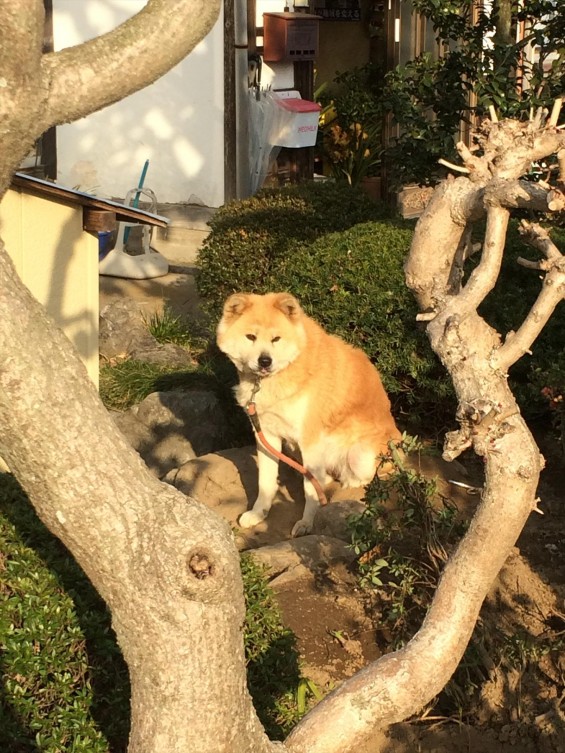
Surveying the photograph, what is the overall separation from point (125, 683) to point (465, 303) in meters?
2.05

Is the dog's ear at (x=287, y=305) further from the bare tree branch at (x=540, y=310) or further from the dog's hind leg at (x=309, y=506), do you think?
the bare tree branch at (x=540, y=310)

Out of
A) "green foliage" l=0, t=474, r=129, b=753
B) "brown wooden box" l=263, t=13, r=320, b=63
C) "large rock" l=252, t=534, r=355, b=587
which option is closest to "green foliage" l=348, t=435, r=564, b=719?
"large rock" l=252, t=534, r=355, b=587

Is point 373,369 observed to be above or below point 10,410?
below

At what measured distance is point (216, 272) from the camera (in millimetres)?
9375

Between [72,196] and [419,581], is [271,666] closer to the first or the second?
[419,581]

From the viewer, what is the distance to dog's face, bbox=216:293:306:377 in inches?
268

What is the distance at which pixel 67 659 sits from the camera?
4.28 m

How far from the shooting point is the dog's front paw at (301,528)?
693 cm

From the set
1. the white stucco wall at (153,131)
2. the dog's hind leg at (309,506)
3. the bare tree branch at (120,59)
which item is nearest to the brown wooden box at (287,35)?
the white stucco wall at (153,131)

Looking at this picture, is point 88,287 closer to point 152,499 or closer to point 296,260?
point 296,260

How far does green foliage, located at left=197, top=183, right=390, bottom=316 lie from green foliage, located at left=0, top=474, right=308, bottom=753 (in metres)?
4.41

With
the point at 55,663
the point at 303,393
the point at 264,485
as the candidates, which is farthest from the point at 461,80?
Answer: the point at 55,663

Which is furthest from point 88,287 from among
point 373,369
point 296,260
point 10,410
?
point 10,410

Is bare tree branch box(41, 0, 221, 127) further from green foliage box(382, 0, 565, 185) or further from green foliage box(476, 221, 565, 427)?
green foliage box(382, 0, 565, 185)
